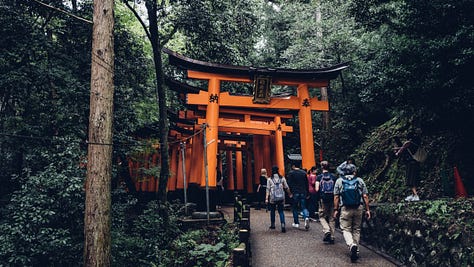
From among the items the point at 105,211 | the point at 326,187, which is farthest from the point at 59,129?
the point at 326,187

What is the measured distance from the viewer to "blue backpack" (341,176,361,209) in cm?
654

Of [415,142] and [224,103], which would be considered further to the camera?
[224,103]

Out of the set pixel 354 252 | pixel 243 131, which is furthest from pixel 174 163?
pixel 354 252

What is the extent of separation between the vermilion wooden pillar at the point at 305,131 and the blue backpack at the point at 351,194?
6139mm

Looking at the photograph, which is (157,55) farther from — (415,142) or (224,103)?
(415,142)

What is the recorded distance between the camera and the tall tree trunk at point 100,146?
5480 millimetres

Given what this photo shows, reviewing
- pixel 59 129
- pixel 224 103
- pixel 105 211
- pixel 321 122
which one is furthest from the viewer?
pixel 321 122

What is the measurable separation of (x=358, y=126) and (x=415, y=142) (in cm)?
954

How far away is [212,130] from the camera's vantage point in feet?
39.1

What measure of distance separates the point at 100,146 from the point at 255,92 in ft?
26.2

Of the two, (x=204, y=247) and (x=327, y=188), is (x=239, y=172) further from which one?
(x=327, y=188)

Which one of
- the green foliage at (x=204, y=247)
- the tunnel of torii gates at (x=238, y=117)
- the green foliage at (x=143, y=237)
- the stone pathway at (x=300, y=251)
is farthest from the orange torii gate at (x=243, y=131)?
the stone pathway at (x=300, y=251)

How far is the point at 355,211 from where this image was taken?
6.57 metres

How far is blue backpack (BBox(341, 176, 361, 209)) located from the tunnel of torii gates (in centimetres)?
A: 474
